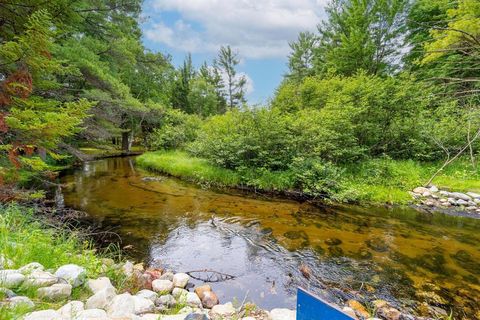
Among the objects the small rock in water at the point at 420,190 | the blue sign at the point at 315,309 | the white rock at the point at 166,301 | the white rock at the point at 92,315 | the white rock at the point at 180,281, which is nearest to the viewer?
→ the blue sign at the point at 315,309

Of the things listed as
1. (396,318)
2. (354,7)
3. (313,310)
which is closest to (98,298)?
(313,310)

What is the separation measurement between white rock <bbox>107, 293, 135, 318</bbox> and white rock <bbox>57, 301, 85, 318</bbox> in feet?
0.70

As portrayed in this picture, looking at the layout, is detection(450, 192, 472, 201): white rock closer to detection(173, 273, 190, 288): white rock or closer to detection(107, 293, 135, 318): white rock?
detection(173, 273, 190, 288): white rock

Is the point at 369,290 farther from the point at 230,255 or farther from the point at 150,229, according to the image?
the point at 150,229

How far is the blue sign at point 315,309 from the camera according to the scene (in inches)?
42.7

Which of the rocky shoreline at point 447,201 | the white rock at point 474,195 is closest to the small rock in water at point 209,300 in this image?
the rocky shoreline at point 447,201

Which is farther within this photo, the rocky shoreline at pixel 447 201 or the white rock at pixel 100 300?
the rocky shoreline at pixel 447 201

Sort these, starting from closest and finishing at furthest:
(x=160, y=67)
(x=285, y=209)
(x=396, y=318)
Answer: (x=396, y=318) → (x=285, y=209) → (x=160, y=67)

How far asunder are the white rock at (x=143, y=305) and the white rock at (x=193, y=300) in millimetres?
557

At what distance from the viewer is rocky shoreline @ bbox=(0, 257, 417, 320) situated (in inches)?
76.1

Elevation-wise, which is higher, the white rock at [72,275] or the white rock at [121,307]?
the white rock at [72,275]

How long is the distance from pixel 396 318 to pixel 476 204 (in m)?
6.73

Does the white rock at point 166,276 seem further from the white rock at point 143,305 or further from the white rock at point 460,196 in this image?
the white rock at point 460,196

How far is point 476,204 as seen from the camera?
298 inches
